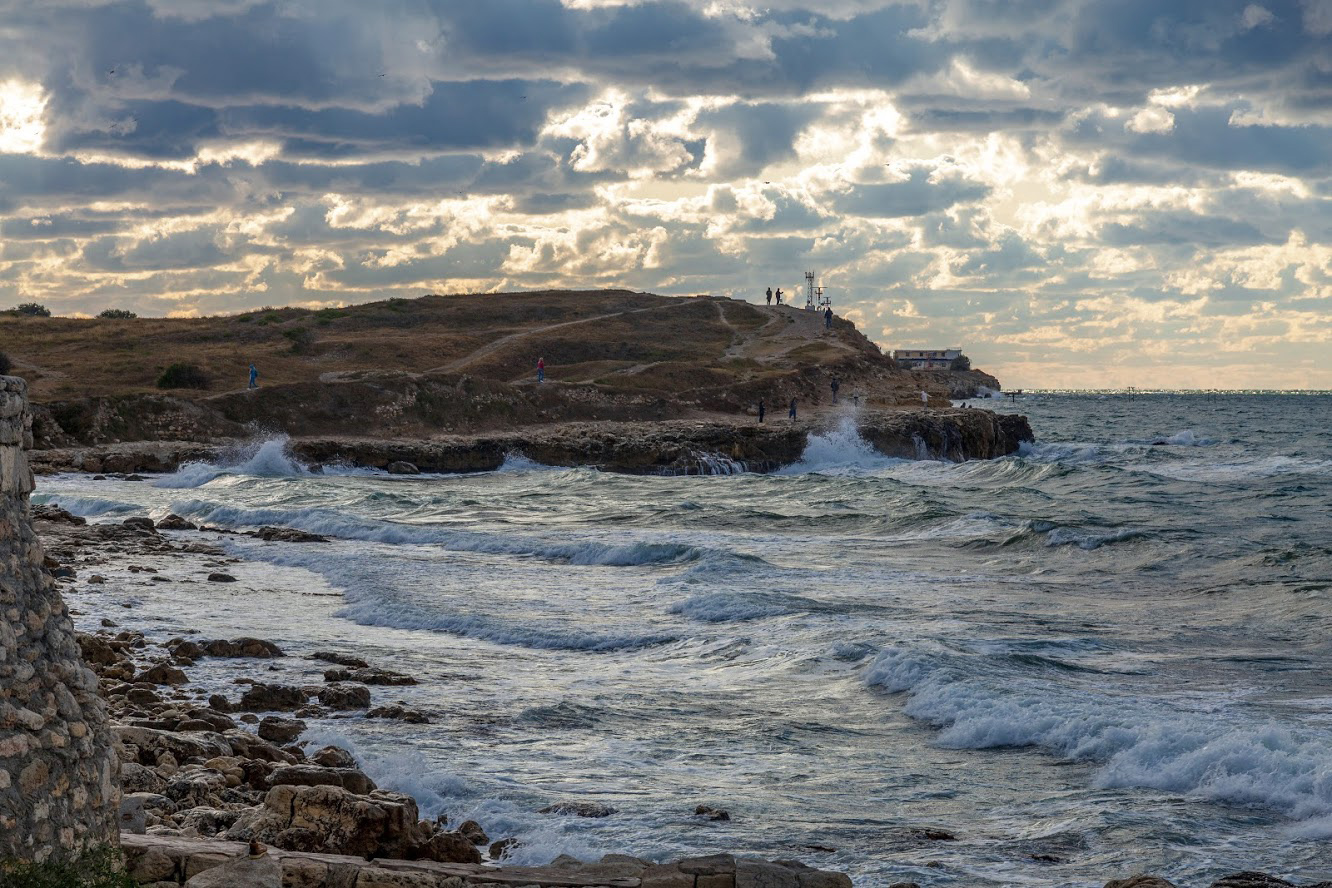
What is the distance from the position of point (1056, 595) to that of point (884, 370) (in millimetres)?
56849

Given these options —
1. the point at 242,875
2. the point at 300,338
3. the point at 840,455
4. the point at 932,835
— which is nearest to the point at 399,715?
the point at 932,835

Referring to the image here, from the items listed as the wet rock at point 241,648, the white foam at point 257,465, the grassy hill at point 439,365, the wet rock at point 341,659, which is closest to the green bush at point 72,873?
the wet rock at point 341,659

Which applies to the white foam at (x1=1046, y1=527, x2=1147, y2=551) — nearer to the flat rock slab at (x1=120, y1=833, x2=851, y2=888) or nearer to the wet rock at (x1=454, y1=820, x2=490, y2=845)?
the wet rock at (x1=454, y1=820, x2=490, y2=845)

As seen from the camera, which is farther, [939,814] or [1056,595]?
[1056,595]

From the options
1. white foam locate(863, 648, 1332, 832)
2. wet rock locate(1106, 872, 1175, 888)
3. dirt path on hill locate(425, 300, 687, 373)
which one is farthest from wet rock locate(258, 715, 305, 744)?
dirt path on hill locate(425, 300, 687, 373)

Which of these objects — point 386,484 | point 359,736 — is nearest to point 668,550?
Result: point 359,736

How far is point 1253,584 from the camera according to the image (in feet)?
78.4

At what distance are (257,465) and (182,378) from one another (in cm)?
1152

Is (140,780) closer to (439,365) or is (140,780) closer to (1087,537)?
(1087,537)

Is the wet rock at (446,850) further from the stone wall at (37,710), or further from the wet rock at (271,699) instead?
the wet rock at (271,699)

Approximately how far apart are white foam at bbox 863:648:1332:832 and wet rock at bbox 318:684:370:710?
5.62m

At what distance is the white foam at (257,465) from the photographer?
1845 inches

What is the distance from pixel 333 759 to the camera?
1104 cm

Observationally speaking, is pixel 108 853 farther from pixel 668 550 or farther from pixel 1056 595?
pixel 668 550
